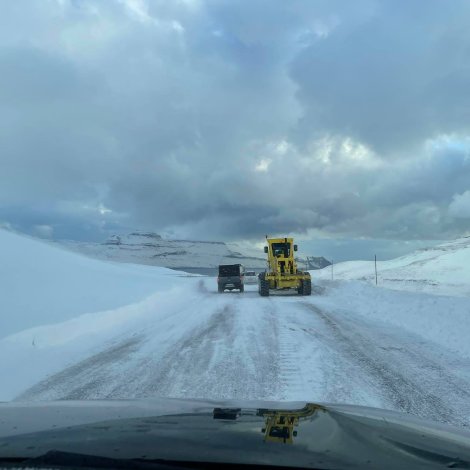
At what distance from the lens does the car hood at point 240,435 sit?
2.43m

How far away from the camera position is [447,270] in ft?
175

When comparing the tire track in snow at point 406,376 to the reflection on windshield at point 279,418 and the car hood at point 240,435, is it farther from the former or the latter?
the reflection on windshield at point 279,418

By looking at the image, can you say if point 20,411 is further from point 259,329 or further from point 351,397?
point 259,329

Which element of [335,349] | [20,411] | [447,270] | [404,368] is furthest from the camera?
[447,270]

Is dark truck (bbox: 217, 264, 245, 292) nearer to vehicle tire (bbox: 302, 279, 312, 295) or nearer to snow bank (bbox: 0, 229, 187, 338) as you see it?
vehicle tire (bbox: 302, 279, 312, 295)

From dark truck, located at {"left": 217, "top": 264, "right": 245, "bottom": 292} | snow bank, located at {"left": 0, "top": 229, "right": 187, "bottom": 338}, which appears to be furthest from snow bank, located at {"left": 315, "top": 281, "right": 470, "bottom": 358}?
dark truck, located at {"left": 217, "top": 264, "right": 245, "bottom": 292}

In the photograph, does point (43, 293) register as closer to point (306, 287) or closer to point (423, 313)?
point (423, 313)

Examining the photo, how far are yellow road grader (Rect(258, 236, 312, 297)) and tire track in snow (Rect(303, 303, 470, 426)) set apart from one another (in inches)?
685

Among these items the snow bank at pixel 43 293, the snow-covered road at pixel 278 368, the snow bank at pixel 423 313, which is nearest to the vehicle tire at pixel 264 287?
the snow bank at pixel 423 313

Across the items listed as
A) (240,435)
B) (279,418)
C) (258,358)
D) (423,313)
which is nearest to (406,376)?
(258,358)

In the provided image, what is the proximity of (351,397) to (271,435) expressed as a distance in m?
3.88

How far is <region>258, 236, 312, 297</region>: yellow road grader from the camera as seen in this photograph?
29.7 metres

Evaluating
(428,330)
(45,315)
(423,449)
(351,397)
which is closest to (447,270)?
(428,330)

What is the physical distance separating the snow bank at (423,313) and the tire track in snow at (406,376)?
964 mm
